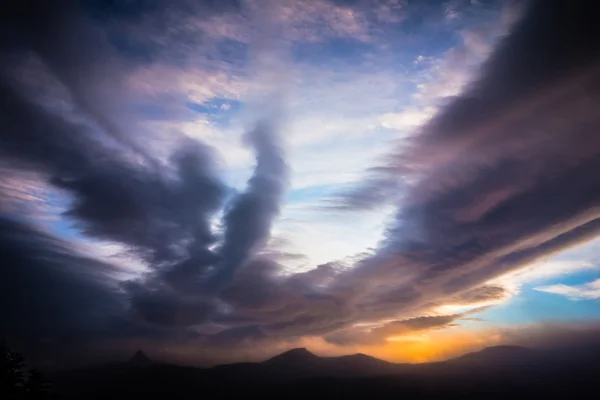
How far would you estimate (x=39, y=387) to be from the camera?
5941 cm

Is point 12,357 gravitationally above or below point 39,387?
above

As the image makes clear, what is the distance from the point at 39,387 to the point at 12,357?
25.4 feet

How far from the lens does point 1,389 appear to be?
172 feet

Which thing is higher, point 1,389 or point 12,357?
point 12,357

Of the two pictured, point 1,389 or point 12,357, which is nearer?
point 1,389

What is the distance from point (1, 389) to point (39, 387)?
7.87m

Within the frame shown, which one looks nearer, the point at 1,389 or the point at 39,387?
the point at 1,389

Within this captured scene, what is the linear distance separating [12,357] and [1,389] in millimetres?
8062
